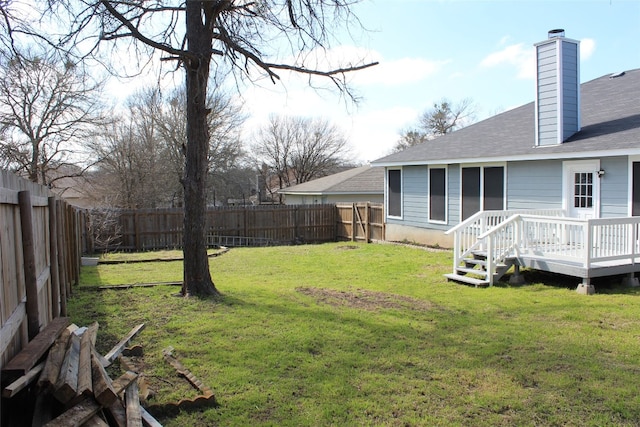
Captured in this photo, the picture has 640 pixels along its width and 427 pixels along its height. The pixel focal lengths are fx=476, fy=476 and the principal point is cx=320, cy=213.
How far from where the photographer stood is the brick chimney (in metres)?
11.4

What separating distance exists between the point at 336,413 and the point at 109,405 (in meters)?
1.70

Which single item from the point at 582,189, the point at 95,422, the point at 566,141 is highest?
the point at 566,141

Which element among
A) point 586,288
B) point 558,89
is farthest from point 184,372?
point 558,89

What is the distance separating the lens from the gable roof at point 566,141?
1027cm

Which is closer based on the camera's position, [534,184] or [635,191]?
[635,191]

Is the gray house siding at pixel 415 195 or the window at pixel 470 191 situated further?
the gray house siding at pixel 415 195

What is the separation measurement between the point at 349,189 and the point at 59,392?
22.9 m

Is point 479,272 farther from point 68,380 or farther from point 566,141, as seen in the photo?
point 68,380

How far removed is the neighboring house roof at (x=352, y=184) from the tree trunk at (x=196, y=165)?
16937 mm

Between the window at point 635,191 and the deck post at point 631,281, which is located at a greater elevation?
the window at point 635,191

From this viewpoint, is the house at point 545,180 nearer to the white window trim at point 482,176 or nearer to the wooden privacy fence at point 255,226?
the white window trim at point 482,176

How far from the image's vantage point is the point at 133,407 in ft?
10.6

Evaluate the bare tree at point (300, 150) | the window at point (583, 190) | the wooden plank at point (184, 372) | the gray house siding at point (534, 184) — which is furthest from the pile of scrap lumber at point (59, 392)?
the bare tree at point (300, 150)

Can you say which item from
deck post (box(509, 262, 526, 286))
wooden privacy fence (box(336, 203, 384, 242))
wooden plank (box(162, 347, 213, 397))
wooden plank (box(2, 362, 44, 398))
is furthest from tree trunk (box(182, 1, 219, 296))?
wooden privacy fence (box(336, 203, 384, 242))
